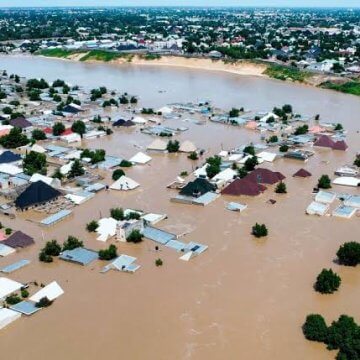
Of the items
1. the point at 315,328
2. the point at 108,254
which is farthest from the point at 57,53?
the point at 315,328

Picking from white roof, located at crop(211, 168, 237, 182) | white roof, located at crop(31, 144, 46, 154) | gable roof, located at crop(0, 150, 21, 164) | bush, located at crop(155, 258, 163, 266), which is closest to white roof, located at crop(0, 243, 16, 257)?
bush, located at crop(155, 258, 163, 266)

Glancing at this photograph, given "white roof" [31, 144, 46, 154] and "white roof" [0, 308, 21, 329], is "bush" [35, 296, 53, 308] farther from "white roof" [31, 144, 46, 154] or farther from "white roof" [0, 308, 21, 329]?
"white roof" [31, 144, 46, 154]

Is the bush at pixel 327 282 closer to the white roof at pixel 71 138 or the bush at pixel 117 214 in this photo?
the bush at pixel 117 214

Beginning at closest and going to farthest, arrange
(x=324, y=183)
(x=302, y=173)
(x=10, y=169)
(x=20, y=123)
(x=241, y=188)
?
(x=241, y=188) < (x=324, y=183) < (x=302, y=173) < (x=10, y=169) < (x=20, y=123)

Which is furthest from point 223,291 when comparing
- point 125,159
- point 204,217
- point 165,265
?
point 125,159

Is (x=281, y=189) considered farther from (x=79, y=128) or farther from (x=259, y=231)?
(x=79, y=128)

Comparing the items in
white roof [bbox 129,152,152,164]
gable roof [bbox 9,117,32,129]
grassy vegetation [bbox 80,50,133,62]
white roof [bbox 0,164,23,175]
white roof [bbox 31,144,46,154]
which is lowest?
grassy vegetation [bbox 80,50,133,62]
